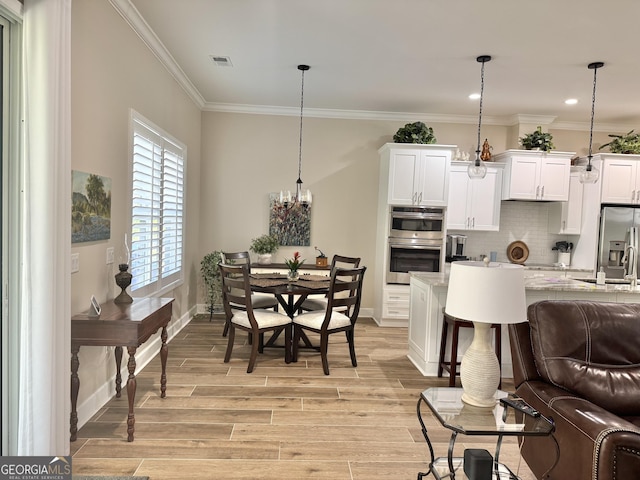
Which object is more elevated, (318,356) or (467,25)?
(467,25)

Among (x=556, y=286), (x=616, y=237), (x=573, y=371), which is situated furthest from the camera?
(x=616, y=237)

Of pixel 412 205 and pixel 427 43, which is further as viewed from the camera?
pixel 412 205

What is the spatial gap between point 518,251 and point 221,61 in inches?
192

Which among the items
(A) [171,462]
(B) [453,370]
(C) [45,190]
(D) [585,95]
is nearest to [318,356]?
(B) [453,370]

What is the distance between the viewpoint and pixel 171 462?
250 centimetres

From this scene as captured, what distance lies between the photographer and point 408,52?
4.05 metres

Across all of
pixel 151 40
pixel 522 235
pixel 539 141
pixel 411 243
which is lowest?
pixel 411 243

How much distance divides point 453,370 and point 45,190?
322 cm

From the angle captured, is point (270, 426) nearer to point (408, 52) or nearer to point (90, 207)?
point (90, 207)

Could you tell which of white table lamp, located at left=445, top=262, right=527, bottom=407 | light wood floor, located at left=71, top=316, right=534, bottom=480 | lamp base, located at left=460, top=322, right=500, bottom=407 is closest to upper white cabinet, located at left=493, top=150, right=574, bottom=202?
light wood floor, located at left=71, top=316, right=534, bottom=480

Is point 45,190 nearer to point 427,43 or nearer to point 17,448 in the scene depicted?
point 17,448

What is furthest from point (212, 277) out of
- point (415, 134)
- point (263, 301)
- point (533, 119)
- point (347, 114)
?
point (533, 119)

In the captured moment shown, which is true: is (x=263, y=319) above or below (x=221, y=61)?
below

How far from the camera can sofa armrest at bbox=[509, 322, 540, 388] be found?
7.95ft
